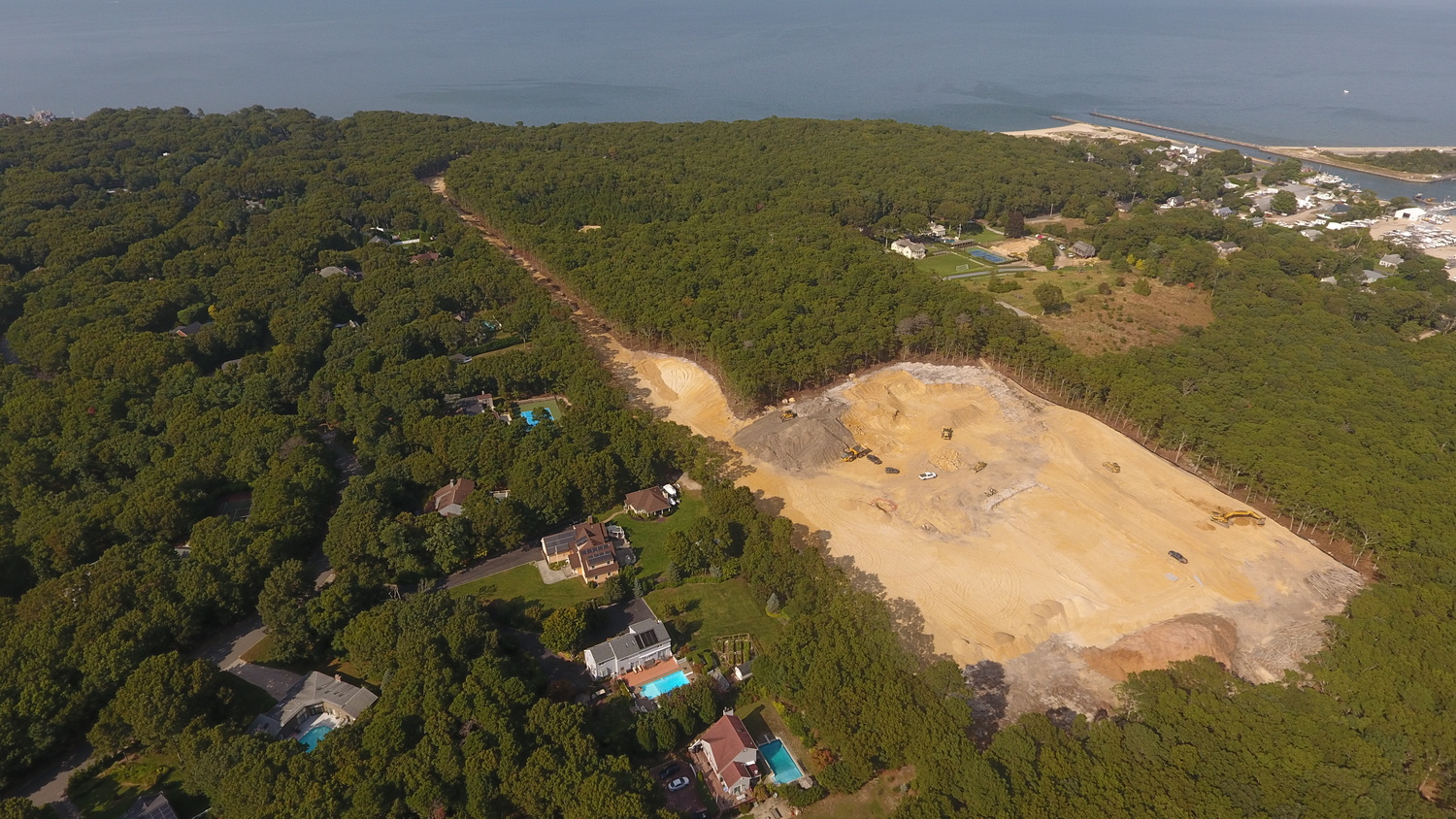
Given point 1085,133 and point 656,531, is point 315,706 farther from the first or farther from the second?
point 1085,133

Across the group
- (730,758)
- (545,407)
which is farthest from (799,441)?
(730,758)

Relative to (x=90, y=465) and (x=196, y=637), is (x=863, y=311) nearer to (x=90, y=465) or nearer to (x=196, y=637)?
(x=196, y=637)

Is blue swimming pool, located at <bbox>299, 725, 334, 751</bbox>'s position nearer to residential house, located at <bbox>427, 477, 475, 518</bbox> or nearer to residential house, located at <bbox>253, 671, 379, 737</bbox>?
residential house, located at <bbox>253, 671, 379, 737</bbox>

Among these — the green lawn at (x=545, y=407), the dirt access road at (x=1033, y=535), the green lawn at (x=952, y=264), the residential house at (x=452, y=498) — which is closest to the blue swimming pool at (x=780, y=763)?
the dirt access road at (x=1033, y=535)

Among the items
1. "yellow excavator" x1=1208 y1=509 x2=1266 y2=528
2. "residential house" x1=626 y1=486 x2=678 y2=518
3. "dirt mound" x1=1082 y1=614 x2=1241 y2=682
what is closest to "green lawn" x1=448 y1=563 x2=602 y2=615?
"residential house" x1=626 y1=486 x2=678 y2=518

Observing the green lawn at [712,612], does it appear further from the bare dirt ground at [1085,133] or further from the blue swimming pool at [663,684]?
the bare dirt ground at [1085,133]

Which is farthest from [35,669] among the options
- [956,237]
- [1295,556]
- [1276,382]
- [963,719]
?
[956,237]
